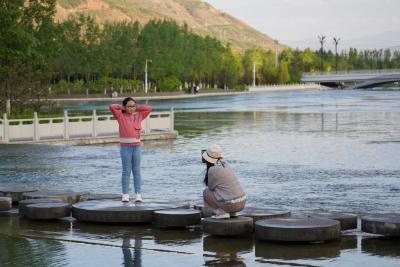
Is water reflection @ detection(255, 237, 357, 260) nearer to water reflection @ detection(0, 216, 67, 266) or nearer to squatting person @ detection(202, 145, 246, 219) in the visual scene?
squatting person @ detection(202, 145, 246, 219)

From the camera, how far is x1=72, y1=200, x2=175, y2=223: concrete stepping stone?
481 inches

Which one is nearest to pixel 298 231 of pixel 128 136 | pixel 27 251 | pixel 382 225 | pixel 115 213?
pixel 382 225

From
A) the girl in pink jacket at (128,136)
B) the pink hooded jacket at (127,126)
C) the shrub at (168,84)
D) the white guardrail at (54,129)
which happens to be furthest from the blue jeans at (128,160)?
the shrub at (168,84)

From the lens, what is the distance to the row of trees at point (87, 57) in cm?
4527

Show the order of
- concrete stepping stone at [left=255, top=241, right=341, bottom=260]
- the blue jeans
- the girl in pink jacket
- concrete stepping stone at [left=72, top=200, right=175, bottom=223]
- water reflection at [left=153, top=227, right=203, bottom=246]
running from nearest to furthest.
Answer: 1. concrete stepping stone at [left=255, top=241, right=341, bottom=260]
2. water reflection at [left=153, top=227, right=203, bottom=246]
3. concrete stepping stone at [left=72, top=200, right=175, bottom=223]
4. the girl in pink jacket
5. the blue jeans

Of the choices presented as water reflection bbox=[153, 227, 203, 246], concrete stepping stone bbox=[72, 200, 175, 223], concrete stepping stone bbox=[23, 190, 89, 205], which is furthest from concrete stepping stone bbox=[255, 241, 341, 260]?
concrete stepping stone bbox=[23, 190, 89, 205]

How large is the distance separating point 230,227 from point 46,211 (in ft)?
10.2

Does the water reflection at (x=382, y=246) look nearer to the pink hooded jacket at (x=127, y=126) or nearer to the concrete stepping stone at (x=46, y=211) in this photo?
the pink hooded jacket at (x=127, y=126)

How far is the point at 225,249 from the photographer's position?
412 inches

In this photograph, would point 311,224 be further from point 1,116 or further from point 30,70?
point 30,70

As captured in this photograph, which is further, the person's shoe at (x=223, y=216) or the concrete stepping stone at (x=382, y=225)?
the person's shoe at (x=223, y=216)

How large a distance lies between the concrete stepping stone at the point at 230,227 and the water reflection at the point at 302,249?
16.6 inches

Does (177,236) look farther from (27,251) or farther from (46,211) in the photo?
(46,211)

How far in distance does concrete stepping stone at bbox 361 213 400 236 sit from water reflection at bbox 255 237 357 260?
0.27 meters
